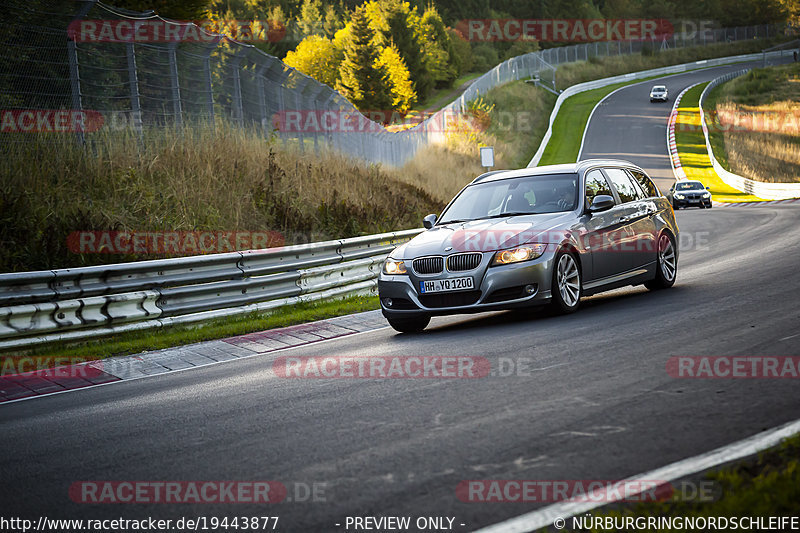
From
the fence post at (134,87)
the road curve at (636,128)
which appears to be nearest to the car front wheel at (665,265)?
the fence post at (134,87)

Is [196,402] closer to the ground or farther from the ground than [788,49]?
closer to the ground

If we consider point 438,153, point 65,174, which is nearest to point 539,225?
point 65,174

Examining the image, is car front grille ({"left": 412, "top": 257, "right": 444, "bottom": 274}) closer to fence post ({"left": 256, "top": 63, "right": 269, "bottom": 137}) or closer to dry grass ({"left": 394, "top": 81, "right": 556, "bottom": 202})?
fence post ({"left": 256, "top": 63, "right": 269, "bottom": 137})

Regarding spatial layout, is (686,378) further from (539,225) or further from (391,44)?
(391,44)

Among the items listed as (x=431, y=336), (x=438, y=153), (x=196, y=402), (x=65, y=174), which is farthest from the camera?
(x=438, y=153)

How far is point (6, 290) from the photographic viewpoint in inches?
380

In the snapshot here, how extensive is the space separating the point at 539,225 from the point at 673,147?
162 ft

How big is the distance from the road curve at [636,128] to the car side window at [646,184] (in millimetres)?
34158

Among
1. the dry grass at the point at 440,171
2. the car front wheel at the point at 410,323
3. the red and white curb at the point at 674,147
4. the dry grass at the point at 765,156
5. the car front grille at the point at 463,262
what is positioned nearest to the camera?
the car front grille at the point at 463,262

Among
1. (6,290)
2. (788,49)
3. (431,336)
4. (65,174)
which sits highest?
(788,49)

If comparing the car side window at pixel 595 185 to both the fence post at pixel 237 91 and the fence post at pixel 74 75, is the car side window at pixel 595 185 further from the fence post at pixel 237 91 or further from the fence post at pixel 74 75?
the fence post at pixel 237 91

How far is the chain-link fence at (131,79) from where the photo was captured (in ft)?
43.4

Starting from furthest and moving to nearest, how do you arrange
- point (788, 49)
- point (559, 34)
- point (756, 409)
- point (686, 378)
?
point (559, 34)
point (788, 49)
point (686, 378)
point (756, 409)

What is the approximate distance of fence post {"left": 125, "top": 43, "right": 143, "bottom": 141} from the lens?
15.1 m
